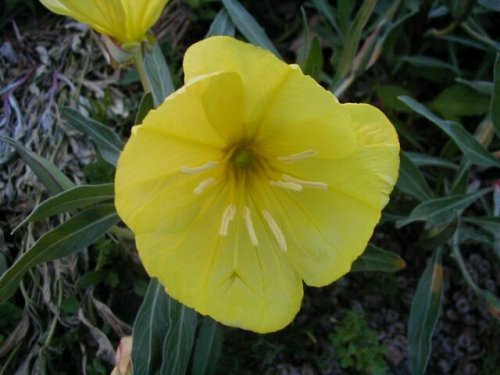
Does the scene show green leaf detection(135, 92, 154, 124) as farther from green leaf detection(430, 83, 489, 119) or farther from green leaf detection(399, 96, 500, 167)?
green leaf detection(430, 83, 489, 119)

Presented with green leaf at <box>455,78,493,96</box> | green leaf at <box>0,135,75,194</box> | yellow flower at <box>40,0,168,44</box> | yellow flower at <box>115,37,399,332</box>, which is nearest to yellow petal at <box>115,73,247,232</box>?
yellow flower at <box>115,37,399,332</box>

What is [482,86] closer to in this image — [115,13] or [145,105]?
[145,105]

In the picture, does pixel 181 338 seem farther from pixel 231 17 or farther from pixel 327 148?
pixel 231 17

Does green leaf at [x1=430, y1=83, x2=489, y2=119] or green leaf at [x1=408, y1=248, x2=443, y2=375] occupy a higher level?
green leaf at [x1=430, y1=83, x2=489, y2=119]

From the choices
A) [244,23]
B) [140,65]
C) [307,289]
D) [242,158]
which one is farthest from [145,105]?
[307,289]

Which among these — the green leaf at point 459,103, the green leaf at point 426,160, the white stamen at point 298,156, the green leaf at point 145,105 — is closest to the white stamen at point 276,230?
the white stamen at point 298,156

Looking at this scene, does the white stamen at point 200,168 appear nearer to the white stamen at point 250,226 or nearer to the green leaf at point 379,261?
the white stamen at point 250,226
